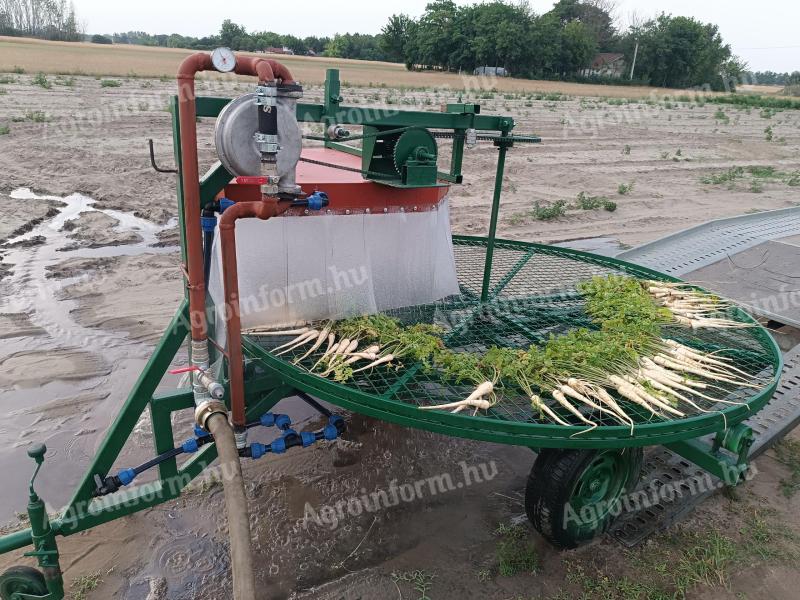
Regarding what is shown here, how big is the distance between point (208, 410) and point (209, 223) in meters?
0.96

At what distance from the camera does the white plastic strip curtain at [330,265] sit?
317 centimetres

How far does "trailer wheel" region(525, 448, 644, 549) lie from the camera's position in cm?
320

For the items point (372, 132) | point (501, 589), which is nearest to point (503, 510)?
point (501, 589)

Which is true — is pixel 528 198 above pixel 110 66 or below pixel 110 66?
below

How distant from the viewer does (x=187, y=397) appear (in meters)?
3.08

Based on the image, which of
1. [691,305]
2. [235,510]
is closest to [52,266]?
[235,510]

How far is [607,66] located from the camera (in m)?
62.6

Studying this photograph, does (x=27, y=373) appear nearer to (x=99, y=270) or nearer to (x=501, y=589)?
(x=99, y=270)

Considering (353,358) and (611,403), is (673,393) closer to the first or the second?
(611,403)

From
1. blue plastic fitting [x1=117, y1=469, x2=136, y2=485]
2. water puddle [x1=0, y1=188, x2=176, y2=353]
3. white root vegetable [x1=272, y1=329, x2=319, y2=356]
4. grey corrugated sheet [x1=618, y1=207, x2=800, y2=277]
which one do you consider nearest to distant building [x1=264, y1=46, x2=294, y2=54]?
water puddle [x1=0, y1=188, x2=176, y2=353]

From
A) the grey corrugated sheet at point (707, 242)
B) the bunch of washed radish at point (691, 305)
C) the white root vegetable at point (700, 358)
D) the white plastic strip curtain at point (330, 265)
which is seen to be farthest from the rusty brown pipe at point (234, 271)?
the grey corrugated sheet at point (707, 242)

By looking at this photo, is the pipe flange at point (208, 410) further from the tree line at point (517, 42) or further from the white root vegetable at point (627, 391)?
the tree line at point (517, 42)

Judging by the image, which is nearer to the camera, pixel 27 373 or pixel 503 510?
pixel 503 510

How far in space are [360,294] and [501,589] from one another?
1939mm
